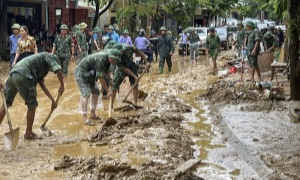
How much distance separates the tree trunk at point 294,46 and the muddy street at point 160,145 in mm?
452

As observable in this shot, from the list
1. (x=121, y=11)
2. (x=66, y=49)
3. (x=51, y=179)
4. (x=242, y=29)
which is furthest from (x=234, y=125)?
(x=121, y=11)

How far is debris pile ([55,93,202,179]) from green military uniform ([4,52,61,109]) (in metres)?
1.17

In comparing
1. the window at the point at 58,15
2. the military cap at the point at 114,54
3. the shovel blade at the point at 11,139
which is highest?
the window at the point at 58,15

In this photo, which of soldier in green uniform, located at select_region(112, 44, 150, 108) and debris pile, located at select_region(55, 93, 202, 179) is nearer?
debris pile, located at select_region(55, 93, 202, 179)

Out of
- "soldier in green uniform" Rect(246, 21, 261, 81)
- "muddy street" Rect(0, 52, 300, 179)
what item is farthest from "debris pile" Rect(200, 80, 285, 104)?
"soldier in green uniform" Rect(246, 21, 261, 81)

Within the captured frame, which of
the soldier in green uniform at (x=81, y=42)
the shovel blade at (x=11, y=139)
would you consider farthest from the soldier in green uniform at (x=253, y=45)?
the shovel blade at (x=11, y=139)

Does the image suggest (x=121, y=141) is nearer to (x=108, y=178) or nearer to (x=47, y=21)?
(x=108, y=178)

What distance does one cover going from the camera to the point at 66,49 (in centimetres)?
1497

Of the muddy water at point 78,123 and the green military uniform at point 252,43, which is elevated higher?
the green military uniform at point 252,43

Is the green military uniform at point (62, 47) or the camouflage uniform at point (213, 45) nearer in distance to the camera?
the green military uniform at point (62, 47)

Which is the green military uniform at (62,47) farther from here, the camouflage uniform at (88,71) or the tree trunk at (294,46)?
the tree trunk at (294,46)

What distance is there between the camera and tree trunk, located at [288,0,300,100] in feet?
32.7

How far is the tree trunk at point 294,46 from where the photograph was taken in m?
9.97

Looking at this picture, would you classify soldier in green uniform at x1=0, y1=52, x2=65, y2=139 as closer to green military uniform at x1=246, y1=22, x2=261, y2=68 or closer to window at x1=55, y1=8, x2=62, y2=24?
green military uniform at x1=246, y1=22, x2=261, y2=68
